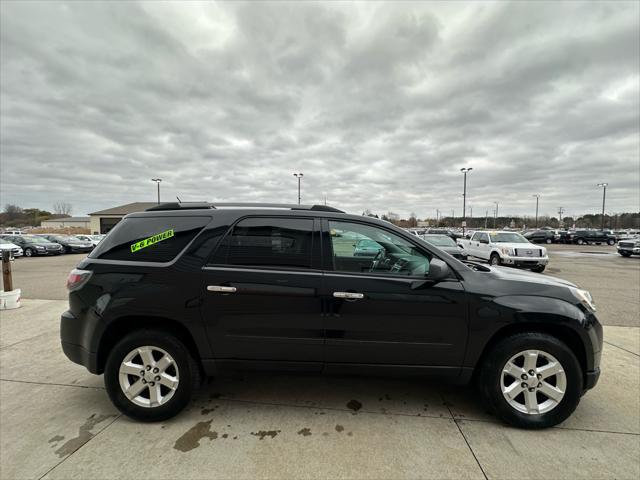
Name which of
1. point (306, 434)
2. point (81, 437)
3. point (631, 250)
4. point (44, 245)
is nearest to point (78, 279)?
point (81, 437)

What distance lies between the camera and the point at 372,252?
289cm

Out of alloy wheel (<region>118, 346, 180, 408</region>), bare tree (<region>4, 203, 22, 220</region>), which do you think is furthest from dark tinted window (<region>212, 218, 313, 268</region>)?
bare tree (<region>4, 203, 22, 220</region>)

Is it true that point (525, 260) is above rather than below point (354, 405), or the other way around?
above

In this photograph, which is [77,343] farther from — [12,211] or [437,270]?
[12,211]

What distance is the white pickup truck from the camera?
12.6m

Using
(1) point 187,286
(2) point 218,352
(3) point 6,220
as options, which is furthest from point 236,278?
(3) point 6,220

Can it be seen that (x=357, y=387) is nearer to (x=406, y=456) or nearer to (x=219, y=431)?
(x=406, y=456)

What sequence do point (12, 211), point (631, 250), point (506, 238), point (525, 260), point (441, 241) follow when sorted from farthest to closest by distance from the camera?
1. point (12, 211)
2. point (631, 250)
3. point (506, 238)
4. point (441, 241)
5. point (525, 260)

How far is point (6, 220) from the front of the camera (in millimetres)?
93750

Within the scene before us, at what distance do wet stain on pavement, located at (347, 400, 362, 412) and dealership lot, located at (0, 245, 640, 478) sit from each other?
0.02m

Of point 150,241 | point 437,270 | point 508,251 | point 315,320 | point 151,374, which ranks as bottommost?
point 151,374

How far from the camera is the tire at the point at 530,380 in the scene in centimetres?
A: 256

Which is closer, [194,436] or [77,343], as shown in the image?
[194,436]

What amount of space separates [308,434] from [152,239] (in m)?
2.13
